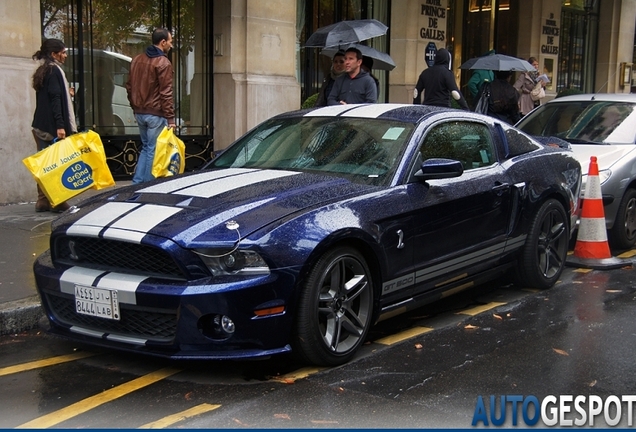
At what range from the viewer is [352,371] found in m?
5.07

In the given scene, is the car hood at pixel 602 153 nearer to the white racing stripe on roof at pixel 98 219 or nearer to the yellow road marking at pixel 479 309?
the yellow road marking at pixel 479 309

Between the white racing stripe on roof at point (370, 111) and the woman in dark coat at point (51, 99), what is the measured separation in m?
4.22

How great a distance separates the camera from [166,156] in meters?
8.84

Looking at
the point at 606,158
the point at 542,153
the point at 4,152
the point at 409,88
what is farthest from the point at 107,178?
the point at 409,88

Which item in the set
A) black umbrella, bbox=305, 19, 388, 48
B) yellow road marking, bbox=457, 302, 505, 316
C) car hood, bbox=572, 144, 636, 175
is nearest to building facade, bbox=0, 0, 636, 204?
black umbrella, bbox=305, 19, 388, 48

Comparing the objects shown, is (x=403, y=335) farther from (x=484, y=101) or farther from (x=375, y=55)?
(x=484, y=101)

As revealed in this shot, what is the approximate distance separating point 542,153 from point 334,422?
3943 millimetres

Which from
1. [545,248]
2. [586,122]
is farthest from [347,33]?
[545,248]

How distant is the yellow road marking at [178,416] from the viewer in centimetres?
422

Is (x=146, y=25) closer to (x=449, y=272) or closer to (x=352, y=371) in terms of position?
(x=449, y=272)

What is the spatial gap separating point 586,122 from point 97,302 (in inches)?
264

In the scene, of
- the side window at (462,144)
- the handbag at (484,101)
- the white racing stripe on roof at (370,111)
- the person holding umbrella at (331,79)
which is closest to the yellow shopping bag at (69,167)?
the person holding umbrella at (331,79)

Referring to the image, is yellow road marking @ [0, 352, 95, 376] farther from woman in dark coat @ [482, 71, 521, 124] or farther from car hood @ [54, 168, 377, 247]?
woman in dark coat @ [482, 71, 521, 124]

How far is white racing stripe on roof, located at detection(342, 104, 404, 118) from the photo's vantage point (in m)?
6.37
